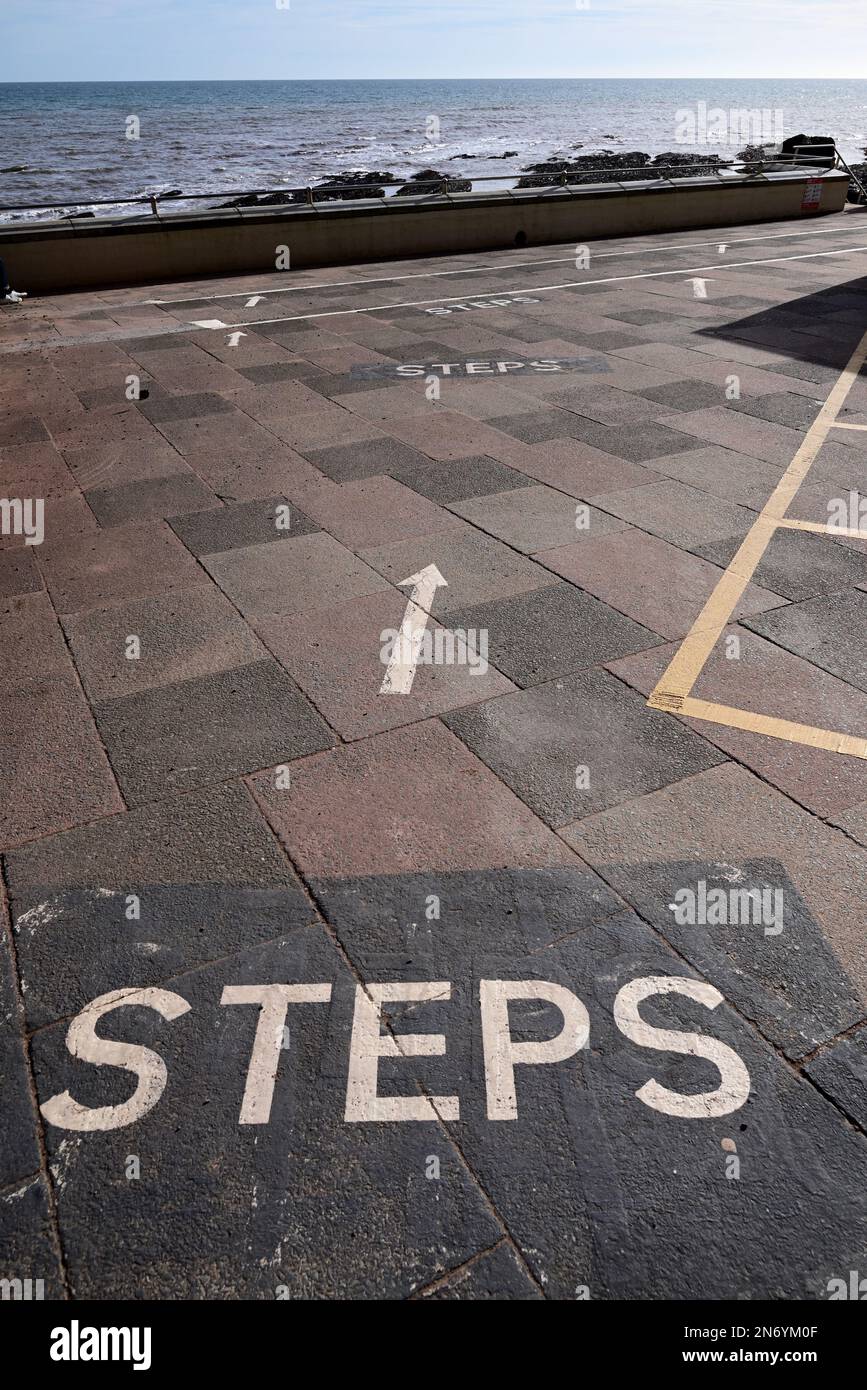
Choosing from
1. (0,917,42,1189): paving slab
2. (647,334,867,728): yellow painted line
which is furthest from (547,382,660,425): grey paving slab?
Answer: (0,917,42,1189): paving slab

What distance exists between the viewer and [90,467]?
10180 mm

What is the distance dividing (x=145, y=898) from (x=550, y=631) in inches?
137

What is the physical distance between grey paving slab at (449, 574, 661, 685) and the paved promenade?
4 centimetres

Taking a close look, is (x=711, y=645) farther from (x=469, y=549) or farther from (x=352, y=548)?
(x=352, y=548)

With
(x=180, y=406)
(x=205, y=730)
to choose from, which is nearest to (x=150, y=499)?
(x=180, y=406)

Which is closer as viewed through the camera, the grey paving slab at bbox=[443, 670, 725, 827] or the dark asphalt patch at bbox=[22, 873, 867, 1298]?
the dark asphalt patch at bbox=[22, 873, 867, 1298]

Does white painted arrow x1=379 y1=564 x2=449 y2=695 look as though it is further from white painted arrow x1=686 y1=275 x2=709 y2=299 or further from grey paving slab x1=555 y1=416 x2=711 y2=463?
white painted arrow x1=686 y1=275 x2=709 y2=299

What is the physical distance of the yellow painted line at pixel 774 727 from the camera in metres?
5.56

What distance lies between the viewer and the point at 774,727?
5742 millimetres

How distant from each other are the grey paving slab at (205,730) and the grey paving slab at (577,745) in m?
0.98

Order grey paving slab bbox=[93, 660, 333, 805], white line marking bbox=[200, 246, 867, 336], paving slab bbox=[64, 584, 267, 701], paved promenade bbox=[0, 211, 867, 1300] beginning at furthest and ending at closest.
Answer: white line marking bbox=[200, 246, 867, 336], paving slab bbox=[64, 584, 267, 701], grey paving slab bbox=[93, 660, 333, 805], paved promenade bbox=[0, 211, 867, 1300]

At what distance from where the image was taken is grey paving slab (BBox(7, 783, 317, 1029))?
4.23 m

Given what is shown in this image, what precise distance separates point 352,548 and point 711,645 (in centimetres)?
319

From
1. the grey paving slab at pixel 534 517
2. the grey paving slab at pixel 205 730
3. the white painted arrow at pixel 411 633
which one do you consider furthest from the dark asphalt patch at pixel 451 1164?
the grey paving slab at pixel 534 517
